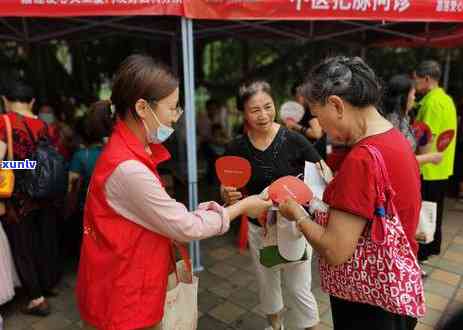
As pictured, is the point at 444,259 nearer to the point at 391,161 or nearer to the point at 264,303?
the point at 264,303

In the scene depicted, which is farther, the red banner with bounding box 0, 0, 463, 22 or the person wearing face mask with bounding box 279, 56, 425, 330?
the red banner with bounding box 0, 0, 463, 22

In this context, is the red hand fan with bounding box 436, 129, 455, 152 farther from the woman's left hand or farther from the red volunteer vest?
the red volunteer vest

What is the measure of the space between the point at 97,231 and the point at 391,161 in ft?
3.48

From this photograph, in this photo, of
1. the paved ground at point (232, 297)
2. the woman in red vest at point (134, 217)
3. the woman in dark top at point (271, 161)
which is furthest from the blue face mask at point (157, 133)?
the paved ground at point (232, 297)

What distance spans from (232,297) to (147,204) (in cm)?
201

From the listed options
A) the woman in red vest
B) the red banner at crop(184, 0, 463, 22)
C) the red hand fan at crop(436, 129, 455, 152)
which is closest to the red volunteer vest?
the woman in red vest

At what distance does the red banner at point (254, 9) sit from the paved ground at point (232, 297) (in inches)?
85.1

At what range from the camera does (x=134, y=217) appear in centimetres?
141

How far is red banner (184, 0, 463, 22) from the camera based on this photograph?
293 centimetres

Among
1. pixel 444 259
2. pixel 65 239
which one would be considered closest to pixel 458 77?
pixel 444 259

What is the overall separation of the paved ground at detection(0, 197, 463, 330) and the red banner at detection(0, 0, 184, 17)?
7.11 ft

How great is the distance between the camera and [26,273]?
295 cm

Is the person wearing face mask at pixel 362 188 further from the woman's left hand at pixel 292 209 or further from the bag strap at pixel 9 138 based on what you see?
the bag strap at pixel 9 138

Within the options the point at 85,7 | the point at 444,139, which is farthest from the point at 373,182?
the point at 444,139
